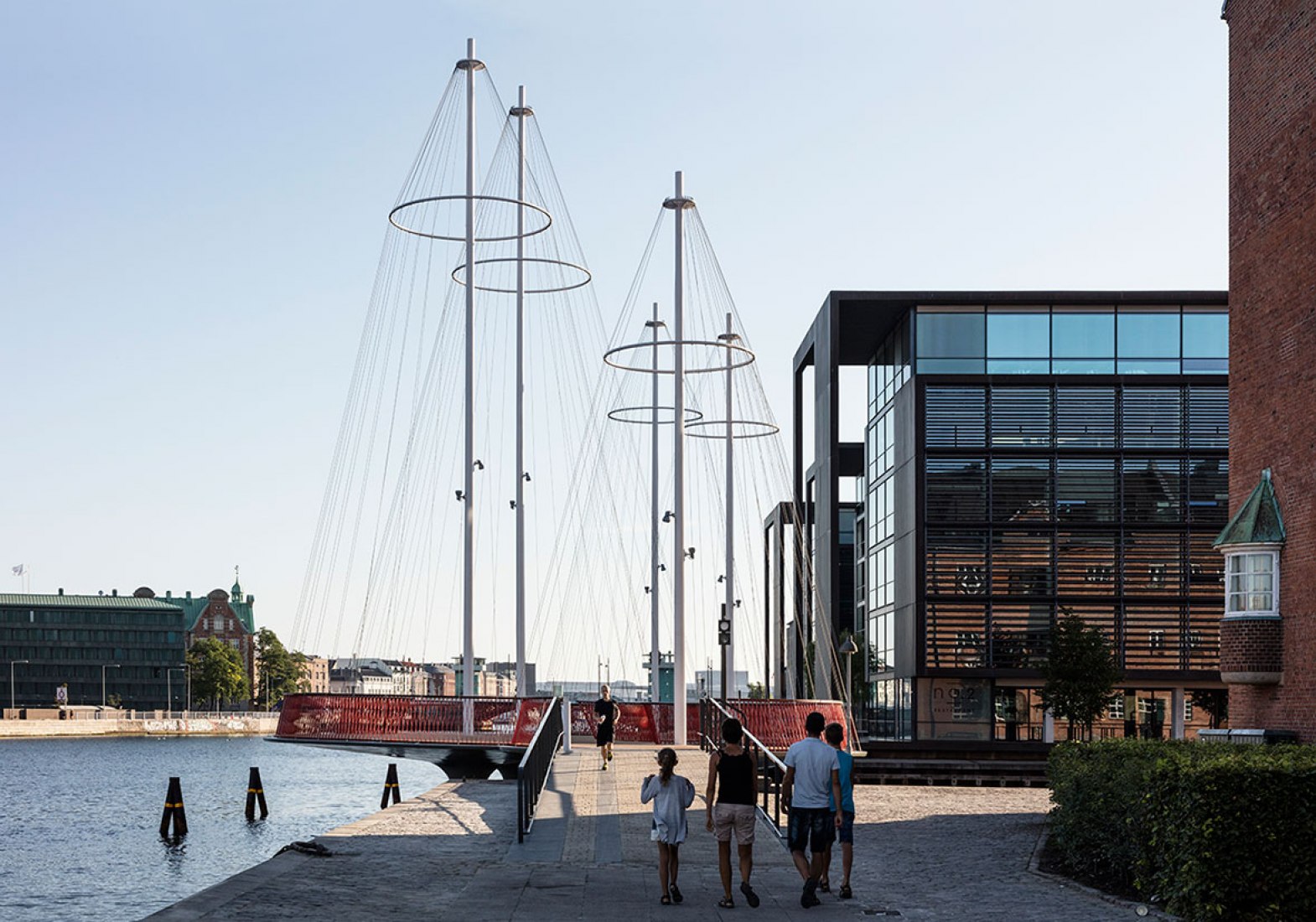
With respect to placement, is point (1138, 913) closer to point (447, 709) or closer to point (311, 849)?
point (311, 849)

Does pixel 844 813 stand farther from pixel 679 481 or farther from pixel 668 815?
pixel 679 481

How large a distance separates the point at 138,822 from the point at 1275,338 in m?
45.5

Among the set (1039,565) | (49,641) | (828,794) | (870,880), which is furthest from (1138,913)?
(49,641)

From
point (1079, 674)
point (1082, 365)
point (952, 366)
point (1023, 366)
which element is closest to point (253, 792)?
point (1079, 674)

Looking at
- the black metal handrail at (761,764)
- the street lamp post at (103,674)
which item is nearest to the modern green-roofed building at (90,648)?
the street lamp post at (103,674)

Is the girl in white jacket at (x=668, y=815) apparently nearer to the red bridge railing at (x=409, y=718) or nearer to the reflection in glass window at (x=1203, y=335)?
the red bridge railing at (x=409, y=718)

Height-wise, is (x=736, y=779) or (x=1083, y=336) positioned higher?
(x=1083, y=336)

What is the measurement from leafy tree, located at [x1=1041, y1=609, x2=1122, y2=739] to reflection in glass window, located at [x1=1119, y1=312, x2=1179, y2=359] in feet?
35.3

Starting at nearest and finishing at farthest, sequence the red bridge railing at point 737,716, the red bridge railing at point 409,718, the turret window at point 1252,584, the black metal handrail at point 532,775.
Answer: the black metal handrail at point 532,775
the turret window at point 1252,584
the red bridge railing at point 737,716
the red bridge railing at point 409,718

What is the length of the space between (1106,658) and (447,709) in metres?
21.7

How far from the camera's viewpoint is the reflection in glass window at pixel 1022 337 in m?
58.1

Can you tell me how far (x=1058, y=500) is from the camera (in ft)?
188

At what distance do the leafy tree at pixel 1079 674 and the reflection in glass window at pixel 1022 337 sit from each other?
10208mm

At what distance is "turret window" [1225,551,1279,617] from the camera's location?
2397 centimetres
